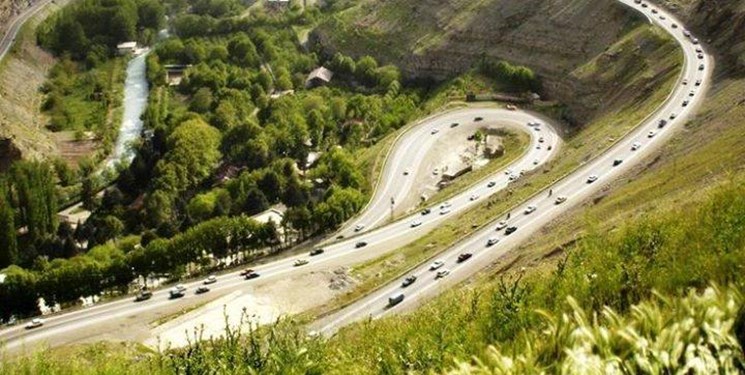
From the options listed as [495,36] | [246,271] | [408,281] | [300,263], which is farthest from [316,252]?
[495,36]

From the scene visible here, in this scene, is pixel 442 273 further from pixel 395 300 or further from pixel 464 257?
pixel 395 300

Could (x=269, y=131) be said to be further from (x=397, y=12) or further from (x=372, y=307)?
(x=372, y=307)


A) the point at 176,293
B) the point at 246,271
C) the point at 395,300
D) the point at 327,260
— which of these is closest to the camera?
the point at 395,300

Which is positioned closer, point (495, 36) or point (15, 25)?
point (495, 36)

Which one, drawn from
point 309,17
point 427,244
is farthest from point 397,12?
point 427,244

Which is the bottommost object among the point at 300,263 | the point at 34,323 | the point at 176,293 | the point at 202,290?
the point at 300,263

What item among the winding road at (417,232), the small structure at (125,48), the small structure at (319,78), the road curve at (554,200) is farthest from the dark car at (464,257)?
the small structure at (125,48)

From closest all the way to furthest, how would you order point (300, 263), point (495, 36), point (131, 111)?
point (300, 263)
point (495, 36)
point (131, 111)
